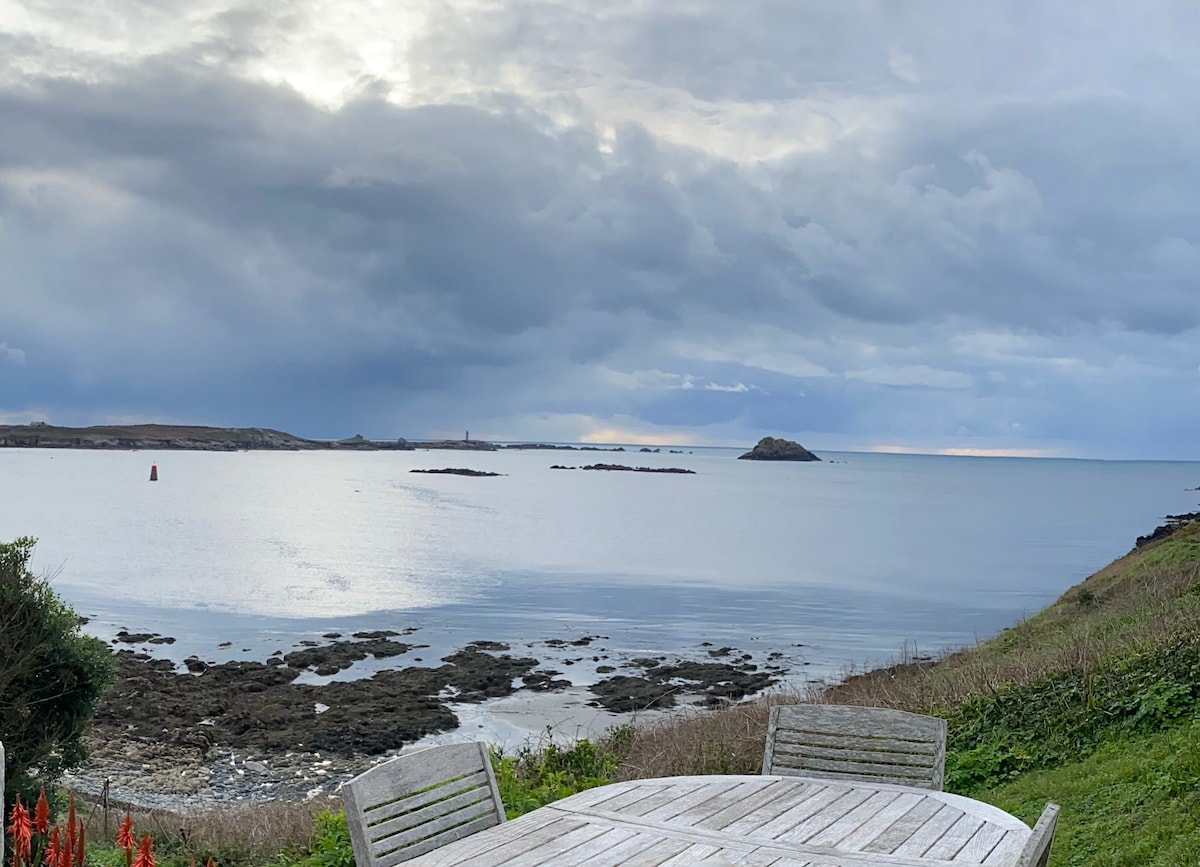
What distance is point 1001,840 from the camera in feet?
12.9

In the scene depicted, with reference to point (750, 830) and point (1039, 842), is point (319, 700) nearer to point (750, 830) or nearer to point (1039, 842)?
point (750, 830)

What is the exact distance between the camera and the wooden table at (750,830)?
3709 mm

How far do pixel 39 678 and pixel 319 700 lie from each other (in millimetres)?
12536

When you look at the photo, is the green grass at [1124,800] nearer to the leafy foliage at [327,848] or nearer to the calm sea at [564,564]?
the leafy foliage at [327,848]

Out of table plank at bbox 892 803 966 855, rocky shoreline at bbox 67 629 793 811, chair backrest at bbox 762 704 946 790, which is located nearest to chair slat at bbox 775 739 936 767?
chair backrest at bbox 762 704 946 790

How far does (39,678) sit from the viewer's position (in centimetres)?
1101

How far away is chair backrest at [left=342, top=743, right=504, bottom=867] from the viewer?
3.88 m

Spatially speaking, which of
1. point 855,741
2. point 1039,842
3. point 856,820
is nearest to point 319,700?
point 855,741

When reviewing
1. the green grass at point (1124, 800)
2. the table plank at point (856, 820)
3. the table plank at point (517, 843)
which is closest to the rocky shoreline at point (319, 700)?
the green grass at point (1124, 800)

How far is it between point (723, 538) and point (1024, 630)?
45837mm

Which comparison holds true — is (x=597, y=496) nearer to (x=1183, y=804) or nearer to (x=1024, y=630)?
(x=1024, y=630)

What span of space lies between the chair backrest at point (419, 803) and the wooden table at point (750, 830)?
214 millimetres

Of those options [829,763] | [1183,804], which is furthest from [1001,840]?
[1183,804]

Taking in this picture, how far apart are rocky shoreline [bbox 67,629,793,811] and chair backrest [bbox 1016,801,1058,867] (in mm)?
12741
